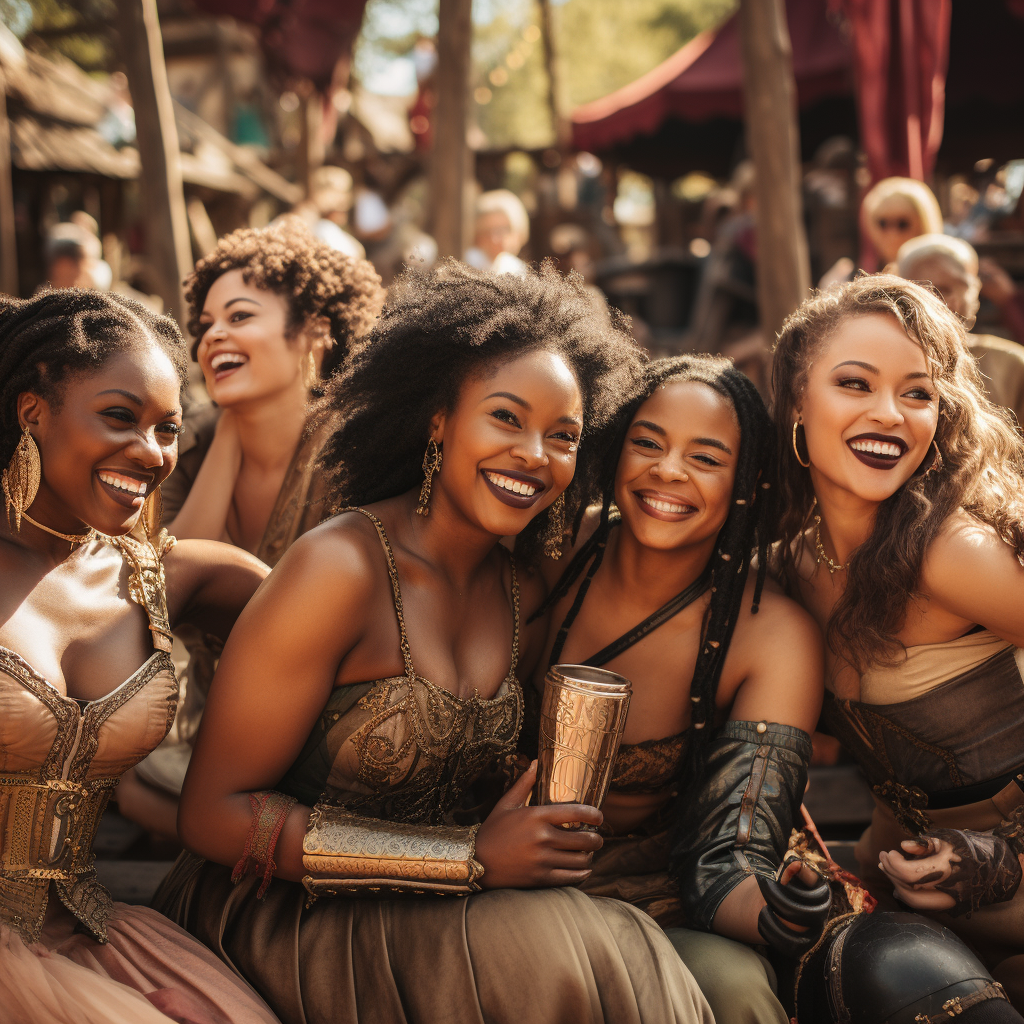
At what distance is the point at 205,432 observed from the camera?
3.62 m

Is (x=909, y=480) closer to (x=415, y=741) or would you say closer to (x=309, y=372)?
(x=415, y=741)

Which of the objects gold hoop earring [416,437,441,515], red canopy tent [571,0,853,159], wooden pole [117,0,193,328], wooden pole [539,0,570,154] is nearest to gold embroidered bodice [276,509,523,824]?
gold hoop earring [416,437,441,515]

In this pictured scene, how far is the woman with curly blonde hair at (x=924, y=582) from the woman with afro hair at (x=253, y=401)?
1568 millimetres

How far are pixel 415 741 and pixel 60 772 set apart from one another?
2.39 ft

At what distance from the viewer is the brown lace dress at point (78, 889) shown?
1.88m

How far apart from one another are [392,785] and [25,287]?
38.1 ft

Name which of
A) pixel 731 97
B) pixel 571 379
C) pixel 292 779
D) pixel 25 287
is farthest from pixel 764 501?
pixel 25 287

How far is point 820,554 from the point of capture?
283cm

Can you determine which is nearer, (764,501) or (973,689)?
(973,689)

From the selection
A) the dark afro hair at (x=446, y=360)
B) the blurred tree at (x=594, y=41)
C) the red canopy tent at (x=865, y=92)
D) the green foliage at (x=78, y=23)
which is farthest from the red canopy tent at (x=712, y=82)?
the blurred tree at (x=594, y=41)

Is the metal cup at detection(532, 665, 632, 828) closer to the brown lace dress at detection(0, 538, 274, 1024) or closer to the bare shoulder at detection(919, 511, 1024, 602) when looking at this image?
the brown lace dress at detection(0, 538, 274, 1024)

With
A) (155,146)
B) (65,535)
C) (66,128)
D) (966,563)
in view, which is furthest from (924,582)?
(66,128)

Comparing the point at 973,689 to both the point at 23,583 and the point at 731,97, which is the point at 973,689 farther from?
the point at 731,97

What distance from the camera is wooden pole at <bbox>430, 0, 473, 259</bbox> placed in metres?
5.95
